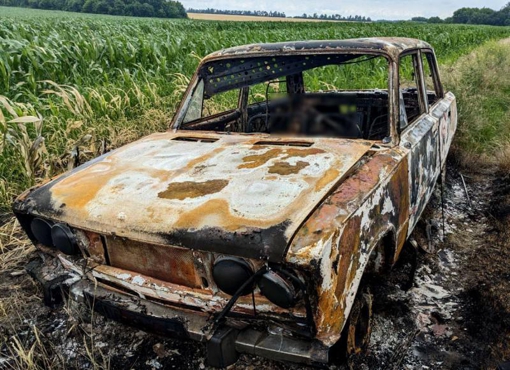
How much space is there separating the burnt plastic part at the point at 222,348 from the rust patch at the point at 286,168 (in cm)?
81

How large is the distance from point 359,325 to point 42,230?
68.2 inches

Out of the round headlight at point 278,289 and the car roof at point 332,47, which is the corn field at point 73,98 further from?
the round headlight at point 278,289

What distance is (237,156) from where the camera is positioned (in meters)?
2.55

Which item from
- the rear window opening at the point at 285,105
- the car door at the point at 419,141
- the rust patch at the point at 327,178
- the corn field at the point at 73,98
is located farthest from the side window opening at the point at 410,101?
the corn field at the point at 73,98

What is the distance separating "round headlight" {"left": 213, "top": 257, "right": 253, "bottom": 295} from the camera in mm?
1743

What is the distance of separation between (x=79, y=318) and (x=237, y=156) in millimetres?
1298

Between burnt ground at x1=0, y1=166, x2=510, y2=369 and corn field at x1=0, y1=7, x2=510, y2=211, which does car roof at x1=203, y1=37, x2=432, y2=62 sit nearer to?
burnt ground at x1=0, y1=166, x2=510, y2=369

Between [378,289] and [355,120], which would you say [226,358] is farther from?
[355,120]

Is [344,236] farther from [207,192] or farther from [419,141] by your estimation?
[419,141]

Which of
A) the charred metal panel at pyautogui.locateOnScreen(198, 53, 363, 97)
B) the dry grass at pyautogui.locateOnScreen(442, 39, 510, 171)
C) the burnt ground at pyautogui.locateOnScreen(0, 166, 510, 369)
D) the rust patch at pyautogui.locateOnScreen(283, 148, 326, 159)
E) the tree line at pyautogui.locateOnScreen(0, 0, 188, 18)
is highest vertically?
the tree line at pyautogui.locateOnScreen(0, 0, 188, 18)

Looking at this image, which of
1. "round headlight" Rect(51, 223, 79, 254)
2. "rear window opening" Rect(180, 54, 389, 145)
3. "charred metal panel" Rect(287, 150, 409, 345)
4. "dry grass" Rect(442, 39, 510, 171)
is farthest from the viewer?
"dry grass" Rect(442, 39, 510, 171)

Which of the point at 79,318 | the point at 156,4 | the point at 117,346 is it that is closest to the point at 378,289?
the point at 117,346

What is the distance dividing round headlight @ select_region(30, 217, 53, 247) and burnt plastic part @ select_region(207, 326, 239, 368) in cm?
110

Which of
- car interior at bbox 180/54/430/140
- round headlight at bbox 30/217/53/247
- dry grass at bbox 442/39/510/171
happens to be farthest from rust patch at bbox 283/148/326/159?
dry grass at bbox 442/39/510/171
